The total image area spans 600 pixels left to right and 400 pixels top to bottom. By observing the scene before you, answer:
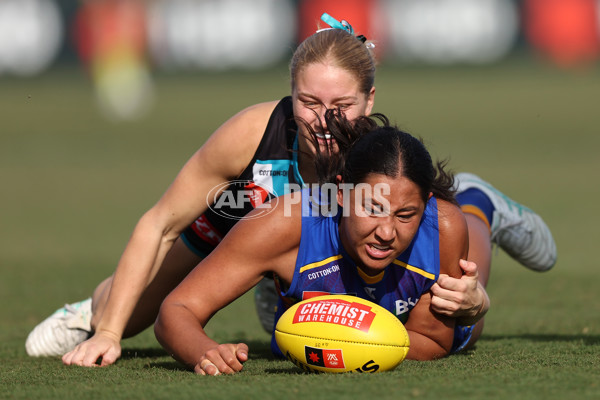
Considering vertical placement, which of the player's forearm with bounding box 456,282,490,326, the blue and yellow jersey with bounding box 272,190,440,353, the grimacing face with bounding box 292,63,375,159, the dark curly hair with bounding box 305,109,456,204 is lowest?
the player's forearm with bounding box 456,282,490,326

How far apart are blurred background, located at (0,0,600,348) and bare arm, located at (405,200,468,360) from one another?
30.2 ft

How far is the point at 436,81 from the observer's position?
1156 inches

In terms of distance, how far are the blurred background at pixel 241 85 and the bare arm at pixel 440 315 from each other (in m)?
9.21

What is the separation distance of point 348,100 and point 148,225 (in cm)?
131

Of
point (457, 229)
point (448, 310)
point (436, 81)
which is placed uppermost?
point (457, 229)

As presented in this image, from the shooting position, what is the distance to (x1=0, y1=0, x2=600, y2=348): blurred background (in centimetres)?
1733

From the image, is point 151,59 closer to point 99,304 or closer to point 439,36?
point 439,36

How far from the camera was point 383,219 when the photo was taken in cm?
400

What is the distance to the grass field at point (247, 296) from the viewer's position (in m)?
3.92

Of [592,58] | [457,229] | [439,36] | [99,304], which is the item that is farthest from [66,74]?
[457,229]

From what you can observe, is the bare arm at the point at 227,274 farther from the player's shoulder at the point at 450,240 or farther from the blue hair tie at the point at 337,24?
the blue hair tie at the point at 337,24

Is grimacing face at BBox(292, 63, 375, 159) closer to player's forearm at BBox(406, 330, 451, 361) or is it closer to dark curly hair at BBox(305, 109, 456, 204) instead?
dark curly hair at BBox(305, 109, 456, 204)

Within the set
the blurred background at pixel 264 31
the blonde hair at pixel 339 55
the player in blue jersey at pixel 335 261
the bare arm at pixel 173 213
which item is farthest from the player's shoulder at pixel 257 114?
the blurred background at pixel 264 31

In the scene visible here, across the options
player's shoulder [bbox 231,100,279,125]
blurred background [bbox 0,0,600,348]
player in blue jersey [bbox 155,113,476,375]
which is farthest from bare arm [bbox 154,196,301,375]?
blurred background [bbox 0,0,600,348]
